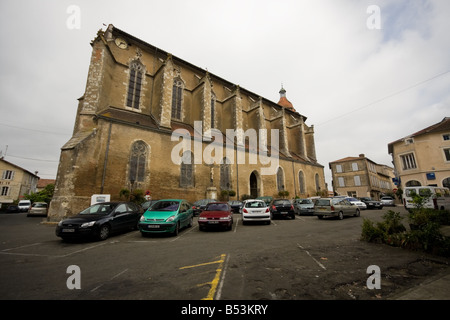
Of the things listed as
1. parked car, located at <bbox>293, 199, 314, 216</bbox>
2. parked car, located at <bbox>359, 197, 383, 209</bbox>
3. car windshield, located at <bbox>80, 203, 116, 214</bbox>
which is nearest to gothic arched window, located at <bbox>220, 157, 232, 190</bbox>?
parked car, located at <bbox>293, 199, 314, 216</bbox>

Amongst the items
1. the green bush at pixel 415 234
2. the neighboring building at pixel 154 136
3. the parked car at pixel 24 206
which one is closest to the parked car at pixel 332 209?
the green bush at pixel 415 234

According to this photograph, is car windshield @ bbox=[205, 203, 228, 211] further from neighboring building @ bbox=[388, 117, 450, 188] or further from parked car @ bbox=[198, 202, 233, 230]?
neighboring building @ bbox=[388, 117, 450, 188]

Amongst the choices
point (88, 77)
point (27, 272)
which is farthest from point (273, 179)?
point (27, 272)

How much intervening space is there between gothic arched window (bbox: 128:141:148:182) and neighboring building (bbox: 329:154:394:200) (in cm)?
3994

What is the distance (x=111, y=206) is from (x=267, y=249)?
697 cm

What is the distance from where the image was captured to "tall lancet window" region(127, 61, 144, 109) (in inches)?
796

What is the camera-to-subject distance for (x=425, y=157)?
22750mm

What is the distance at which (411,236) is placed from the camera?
18.1 feet

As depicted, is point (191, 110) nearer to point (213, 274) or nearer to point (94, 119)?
point (94, 119)

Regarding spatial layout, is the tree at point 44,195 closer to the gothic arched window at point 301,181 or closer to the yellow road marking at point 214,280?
the yellow road marking at point 214,280

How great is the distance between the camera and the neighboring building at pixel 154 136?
1421cm
